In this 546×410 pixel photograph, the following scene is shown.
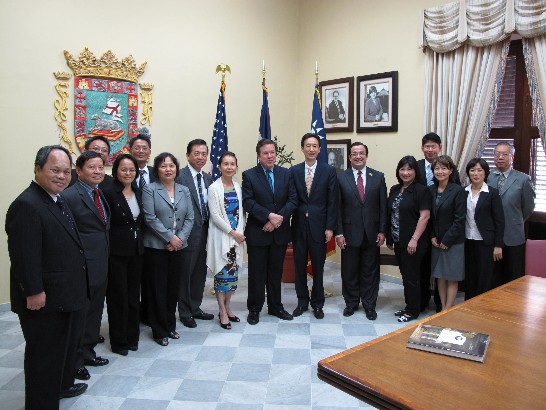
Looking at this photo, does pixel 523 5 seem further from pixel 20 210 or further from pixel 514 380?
pixel 20 210

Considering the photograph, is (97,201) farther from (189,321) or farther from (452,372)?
(452,372)

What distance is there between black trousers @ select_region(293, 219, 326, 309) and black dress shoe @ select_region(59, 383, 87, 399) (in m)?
2.02

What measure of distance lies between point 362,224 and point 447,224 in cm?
71

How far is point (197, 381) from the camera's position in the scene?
9.73ft

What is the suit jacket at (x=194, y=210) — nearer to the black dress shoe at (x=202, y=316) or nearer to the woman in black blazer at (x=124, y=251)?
the woman in black blazer at (x=124, y=251)

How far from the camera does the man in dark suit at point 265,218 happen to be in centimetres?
389

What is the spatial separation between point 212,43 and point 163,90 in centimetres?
93

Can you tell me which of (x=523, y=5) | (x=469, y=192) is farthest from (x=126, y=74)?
(x=523, y=5)

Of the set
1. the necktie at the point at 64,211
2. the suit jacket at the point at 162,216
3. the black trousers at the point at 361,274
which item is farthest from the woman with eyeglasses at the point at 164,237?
the black trousers at the point at 361,274

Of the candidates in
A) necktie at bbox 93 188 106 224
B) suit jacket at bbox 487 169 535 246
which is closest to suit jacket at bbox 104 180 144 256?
necktie at bbox 93 188 106 224

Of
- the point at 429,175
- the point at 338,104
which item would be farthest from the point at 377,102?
the point at 429,175

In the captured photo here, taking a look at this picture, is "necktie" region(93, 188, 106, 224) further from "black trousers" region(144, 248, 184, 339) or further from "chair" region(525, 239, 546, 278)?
"chair" region(525, 239, 546, 278)

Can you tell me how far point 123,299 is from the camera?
10.7ft

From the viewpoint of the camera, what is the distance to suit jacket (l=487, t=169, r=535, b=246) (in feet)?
12.9
